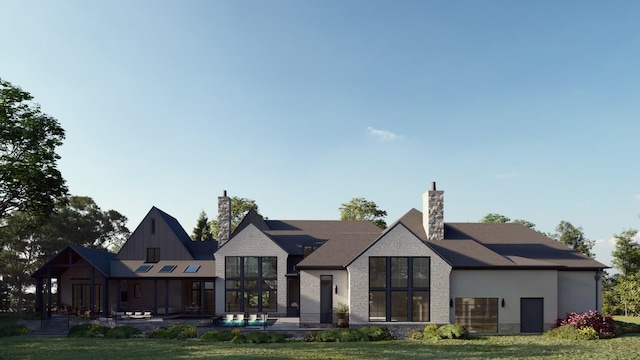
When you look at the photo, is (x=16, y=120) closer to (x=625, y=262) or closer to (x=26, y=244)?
(x=26, y=244)

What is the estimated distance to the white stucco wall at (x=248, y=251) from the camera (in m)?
35.1

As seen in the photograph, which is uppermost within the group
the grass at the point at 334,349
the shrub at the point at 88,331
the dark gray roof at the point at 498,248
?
the dark gray roof at the point at 498,248

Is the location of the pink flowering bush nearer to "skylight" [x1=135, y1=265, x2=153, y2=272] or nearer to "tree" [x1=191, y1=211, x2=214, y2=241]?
"skylight" [x1=135, y1=265, x2=153, y2=272]

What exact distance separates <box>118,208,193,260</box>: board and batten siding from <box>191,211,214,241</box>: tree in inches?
1065

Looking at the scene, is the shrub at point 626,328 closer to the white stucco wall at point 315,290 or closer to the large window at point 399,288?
the large window at point 399,288

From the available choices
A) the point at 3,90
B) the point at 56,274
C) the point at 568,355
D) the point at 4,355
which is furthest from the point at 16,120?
the point at 568,355

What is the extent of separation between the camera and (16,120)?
31.9 meters

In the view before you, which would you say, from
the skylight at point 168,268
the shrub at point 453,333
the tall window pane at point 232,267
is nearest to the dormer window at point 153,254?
the skylight at point 168,268

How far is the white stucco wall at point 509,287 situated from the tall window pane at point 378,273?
13.0 ft

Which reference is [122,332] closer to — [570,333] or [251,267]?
[251,267]

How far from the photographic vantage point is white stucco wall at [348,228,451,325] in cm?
2789

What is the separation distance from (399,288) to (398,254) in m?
1.97

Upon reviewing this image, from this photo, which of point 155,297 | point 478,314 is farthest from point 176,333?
point 478,314

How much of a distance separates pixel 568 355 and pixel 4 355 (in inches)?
939
